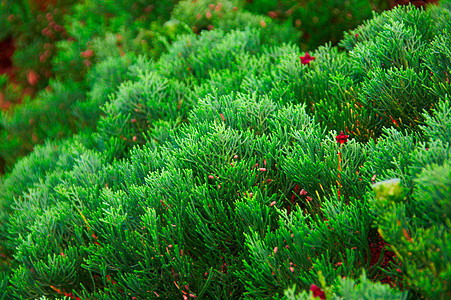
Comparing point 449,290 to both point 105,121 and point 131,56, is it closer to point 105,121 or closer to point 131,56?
point 105,121

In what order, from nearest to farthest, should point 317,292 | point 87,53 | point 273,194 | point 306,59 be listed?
point 317,292
point 273,194
point 306,59
point 87,53

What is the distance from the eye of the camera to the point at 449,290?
127 centimetres

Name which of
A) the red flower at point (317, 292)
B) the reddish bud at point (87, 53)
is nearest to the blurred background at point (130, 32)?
the reddish bud at point (87, 53)

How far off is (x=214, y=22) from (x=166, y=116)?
5.48ft

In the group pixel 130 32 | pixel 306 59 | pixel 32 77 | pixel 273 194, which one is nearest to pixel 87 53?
pixel 130 32

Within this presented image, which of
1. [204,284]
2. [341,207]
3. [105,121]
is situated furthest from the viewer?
[105,121]

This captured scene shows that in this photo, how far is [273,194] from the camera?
1.88 metres

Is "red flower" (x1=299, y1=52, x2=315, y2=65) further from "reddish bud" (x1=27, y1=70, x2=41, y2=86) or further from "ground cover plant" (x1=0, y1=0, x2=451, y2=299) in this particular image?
"reddish bud" (x1=27, y1=70, x2=41, y2=86)

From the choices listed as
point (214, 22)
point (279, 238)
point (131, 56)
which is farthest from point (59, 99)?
point (279, 238)

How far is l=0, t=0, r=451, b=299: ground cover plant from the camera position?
150 centimetres

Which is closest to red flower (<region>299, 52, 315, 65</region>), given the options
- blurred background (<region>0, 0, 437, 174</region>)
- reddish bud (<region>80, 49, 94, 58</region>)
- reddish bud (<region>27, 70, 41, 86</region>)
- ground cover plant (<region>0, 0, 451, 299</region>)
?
ground cover plant (<region>0, 0, 451, 299</region>)

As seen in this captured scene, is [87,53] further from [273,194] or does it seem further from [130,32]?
[273,194]

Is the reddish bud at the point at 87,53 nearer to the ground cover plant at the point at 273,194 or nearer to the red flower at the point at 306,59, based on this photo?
the ground cover plant at the point at 273,194

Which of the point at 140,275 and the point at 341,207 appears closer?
the point at 341,207
